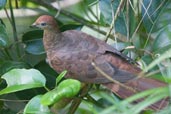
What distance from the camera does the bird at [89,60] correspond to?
4.14 ft

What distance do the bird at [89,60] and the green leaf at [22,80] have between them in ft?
0.38

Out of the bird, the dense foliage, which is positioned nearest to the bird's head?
the bird

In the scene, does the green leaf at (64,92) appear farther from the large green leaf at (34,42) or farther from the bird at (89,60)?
the large green leaf at (34,42)

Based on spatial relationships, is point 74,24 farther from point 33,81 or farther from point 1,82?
point 33,81

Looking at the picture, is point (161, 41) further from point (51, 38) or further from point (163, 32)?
point (51, 38)

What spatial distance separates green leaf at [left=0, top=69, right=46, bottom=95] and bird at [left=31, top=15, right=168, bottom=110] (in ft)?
0.38

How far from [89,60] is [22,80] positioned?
0.18 meters

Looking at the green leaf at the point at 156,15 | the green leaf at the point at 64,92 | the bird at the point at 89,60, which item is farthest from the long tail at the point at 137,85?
the green leaf at the point at 156,15

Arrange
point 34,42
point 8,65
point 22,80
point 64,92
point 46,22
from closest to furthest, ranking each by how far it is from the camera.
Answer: point 64,92 → point 22,80 → point 46,22 → point 8,65 → point 34,42

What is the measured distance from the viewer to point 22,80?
1228mm

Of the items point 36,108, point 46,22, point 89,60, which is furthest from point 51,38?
point 36,108

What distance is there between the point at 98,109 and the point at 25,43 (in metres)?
0.51

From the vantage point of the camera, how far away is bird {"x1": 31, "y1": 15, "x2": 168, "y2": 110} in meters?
1.26

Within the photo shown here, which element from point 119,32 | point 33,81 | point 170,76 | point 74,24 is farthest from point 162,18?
point 170,76
